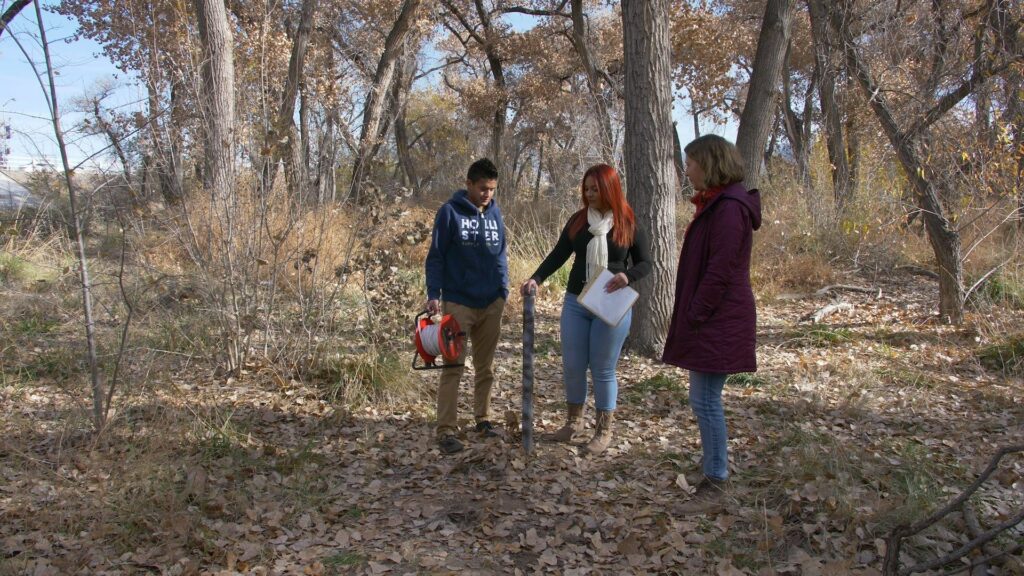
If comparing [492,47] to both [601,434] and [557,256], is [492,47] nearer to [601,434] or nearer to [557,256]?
[557,256]

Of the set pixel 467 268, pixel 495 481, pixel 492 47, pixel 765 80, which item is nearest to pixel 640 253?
pixel 467 268

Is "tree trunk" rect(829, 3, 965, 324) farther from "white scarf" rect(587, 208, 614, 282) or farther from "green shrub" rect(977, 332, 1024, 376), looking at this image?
"white scarf" rect(587, 208, 614, 282)

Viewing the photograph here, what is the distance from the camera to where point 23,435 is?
174 inches

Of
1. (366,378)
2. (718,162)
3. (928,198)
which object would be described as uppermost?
(928,198)

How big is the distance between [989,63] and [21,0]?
43.6ft

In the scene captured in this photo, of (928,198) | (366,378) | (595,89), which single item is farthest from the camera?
(595,89)

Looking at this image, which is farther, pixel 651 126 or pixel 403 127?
pixel 403 127

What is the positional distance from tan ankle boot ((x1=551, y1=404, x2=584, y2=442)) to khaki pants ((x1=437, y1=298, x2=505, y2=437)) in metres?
0.55

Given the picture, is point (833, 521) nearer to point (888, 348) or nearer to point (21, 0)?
point (888, 348)

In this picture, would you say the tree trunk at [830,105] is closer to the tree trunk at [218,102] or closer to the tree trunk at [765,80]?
the tree trunk at [765,80]

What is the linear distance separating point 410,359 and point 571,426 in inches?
72.2

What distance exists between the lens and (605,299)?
3887 millimetres

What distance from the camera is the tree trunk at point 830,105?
8.57 meters

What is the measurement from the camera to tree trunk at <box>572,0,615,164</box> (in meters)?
9.69
